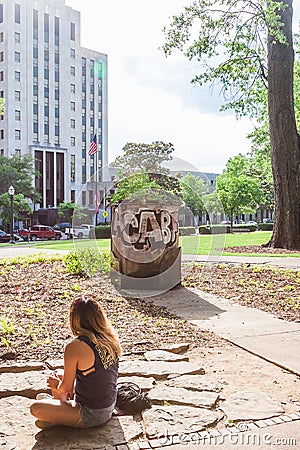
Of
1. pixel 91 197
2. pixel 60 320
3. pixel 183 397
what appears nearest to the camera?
pixel 183 397

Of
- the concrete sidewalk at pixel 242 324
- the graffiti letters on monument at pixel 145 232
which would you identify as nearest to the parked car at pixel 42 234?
the graffiti letters on monument at pixel 145 232

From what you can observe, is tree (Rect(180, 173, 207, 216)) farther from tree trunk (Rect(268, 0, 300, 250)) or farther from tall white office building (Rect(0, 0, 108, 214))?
tall white office building (Rect(0, 0, 108, 214))

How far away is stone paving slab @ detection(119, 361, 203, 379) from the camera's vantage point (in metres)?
4.71

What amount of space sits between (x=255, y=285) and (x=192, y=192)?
229 cm

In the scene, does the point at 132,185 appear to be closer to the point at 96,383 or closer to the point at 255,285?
the point at 255,285

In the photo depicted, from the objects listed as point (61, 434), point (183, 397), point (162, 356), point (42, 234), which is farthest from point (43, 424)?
point (42, 234)

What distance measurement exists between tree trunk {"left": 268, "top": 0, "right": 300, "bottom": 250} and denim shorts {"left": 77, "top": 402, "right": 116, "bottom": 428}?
1537 cm

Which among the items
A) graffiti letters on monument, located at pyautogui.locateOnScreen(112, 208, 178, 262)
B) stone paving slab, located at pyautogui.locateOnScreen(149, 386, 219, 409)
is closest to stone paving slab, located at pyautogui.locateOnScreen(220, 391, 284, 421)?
stone paving slab, located at pyautogui.locateOnScreen(149, 386, 219, 409)

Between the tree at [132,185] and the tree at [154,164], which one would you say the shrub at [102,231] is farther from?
the tree at [132,185]

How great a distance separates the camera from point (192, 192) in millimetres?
10945

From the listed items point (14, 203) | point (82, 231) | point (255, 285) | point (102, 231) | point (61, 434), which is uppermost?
point (14, 203)

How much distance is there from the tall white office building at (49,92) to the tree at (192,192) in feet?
208

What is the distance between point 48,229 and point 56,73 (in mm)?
38346

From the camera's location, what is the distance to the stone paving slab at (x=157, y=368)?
15.5ft
